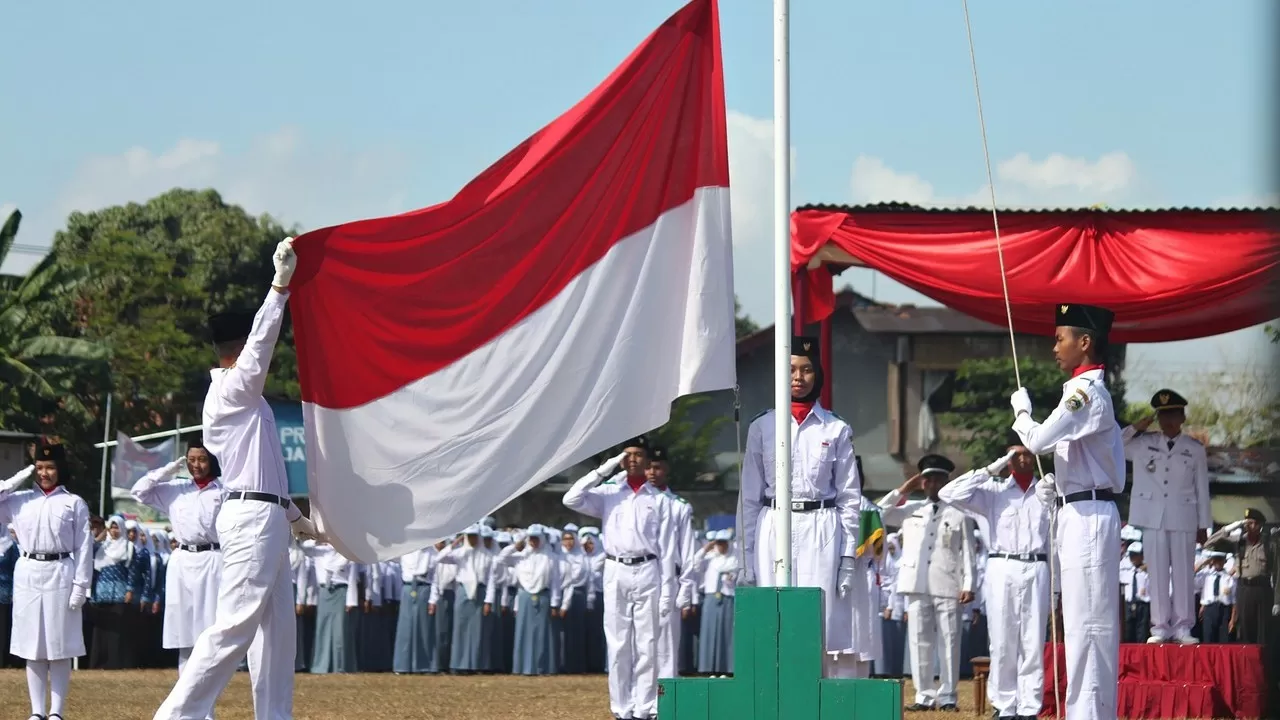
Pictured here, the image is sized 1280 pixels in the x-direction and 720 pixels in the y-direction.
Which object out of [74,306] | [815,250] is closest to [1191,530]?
[815,250]

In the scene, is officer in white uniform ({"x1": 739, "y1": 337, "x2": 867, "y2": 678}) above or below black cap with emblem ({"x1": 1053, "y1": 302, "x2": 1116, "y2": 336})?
below

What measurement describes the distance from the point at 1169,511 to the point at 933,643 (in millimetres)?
3361

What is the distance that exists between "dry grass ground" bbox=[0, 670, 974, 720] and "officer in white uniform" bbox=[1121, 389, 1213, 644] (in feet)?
6.29

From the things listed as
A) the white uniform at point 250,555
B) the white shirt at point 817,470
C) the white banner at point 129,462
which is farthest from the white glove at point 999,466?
the white banner at point 129,462

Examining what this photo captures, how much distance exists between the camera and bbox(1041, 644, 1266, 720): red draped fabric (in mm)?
12453

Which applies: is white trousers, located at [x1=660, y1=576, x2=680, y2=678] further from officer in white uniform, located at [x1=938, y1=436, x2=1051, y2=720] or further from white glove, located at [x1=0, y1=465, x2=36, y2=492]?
white glove, located at [x1=0, y1=465, x2=36, y2=492]

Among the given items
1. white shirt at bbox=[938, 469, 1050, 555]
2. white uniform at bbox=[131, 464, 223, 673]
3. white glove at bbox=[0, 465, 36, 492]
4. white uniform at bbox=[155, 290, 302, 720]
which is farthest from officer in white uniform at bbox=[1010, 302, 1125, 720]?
white glove at bbox=[0, 465, 36, 492]

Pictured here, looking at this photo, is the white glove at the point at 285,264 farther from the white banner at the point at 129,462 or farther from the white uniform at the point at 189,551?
the white banner at the point at 129,462

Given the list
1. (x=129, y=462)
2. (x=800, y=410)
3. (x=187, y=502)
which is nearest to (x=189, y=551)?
(x=187, y=502)

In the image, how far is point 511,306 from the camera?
28.0ft

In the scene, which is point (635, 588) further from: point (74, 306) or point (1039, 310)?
point (74, 306)

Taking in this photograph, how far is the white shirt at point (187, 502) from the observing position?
13312 mm

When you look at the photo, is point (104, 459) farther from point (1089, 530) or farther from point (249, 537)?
point (1089, 530)

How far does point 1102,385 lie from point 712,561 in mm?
14296
